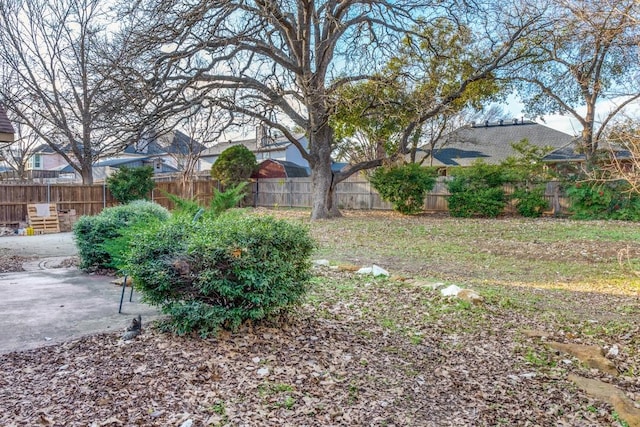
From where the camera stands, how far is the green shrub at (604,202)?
14328 millimetres

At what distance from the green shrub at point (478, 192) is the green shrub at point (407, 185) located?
998mm

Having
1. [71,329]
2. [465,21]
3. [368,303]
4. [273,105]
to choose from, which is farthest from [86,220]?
[465,21]

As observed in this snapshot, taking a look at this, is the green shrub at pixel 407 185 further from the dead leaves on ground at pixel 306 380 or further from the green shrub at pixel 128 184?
the dead leaves on ground at pixel 306 380

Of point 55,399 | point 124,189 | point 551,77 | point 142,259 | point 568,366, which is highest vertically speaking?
point 551,77

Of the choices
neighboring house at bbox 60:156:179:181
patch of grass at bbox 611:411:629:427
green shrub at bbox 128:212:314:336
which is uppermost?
neighboring house at bbox 60:156:179:181

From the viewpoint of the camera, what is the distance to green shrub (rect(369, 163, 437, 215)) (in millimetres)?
17312

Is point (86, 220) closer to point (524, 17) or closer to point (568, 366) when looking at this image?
point (568, 366)

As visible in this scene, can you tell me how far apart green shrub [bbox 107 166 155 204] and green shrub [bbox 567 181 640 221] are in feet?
51.0

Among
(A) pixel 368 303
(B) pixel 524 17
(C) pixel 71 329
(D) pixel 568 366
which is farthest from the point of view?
(B) pixel 524 17

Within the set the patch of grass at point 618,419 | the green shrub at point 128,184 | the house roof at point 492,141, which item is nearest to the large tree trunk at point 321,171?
the green shrub at point 128,184

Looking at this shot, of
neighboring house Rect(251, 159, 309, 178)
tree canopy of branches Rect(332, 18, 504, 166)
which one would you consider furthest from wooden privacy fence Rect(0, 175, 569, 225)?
tree canopy of branches Rect(332, 18, 504, 166)

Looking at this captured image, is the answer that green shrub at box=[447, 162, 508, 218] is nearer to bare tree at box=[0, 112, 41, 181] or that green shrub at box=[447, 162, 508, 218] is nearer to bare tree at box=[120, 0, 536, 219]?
bare tree at box=[120, 0, 536, 219]

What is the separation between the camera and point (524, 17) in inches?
503

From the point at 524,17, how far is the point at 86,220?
41.1 feet
